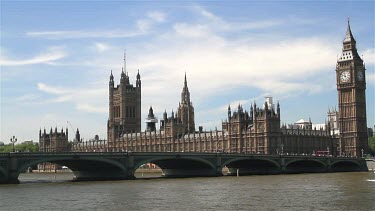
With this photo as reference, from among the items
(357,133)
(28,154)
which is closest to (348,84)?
(357,133)

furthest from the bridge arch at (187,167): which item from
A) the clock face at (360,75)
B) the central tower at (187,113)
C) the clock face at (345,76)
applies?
the central tower at (187,113)

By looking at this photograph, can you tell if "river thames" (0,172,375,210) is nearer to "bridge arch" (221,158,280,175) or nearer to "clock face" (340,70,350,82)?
"bridge arch" (221,158,280,175)

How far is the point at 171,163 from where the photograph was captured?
107812mm

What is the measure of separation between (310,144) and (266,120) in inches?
702

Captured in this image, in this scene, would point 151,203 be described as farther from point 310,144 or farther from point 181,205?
point 310,144

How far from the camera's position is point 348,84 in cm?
16812

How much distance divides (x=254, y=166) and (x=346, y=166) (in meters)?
28.5

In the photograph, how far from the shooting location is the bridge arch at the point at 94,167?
283ft

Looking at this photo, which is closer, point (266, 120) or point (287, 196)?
point (287, 196)


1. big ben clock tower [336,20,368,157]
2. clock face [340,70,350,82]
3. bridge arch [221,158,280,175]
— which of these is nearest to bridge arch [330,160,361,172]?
bridge arch [221,158,280,175]

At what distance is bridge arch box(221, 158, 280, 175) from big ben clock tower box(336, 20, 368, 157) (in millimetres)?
51091

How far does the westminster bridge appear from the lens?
7991 centimetres

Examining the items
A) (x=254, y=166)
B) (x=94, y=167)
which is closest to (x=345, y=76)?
(x=254, y=166)

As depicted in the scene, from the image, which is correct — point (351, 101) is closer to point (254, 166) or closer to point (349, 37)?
point (349, 37)
